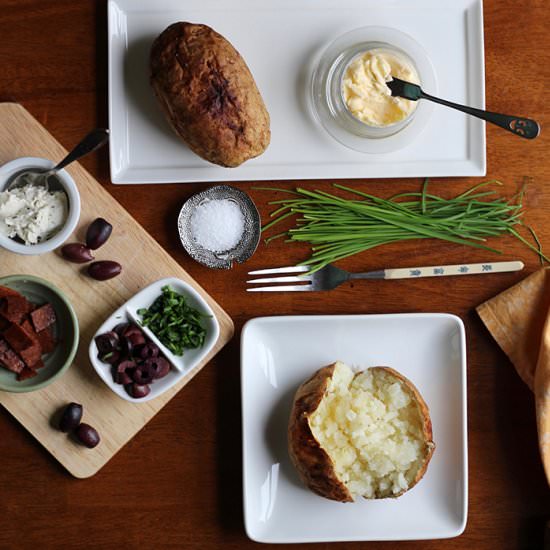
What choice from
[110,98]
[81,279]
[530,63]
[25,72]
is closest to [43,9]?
[25,72]

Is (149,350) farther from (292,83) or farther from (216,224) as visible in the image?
(292,83)

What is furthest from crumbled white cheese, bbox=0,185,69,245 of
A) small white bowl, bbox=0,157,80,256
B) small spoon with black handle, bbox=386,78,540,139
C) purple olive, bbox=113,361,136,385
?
small spoon with black handle, bbox=386,78,540,139

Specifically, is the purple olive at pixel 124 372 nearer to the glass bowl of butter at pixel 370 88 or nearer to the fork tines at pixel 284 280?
the fork tines at pixel 284 280

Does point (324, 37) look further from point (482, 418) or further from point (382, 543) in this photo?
point (382, 543)

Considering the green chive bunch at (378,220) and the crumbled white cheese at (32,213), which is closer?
the crumbled white cheese at (32,213)

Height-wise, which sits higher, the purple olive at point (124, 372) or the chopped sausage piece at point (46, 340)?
the chopped sausage piece at point (46, 340)

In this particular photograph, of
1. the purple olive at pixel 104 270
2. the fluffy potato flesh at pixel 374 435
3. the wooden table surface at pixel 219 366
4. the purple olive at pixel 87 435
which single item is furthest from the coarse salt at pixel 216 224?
the purple olive at pixel 87 435
